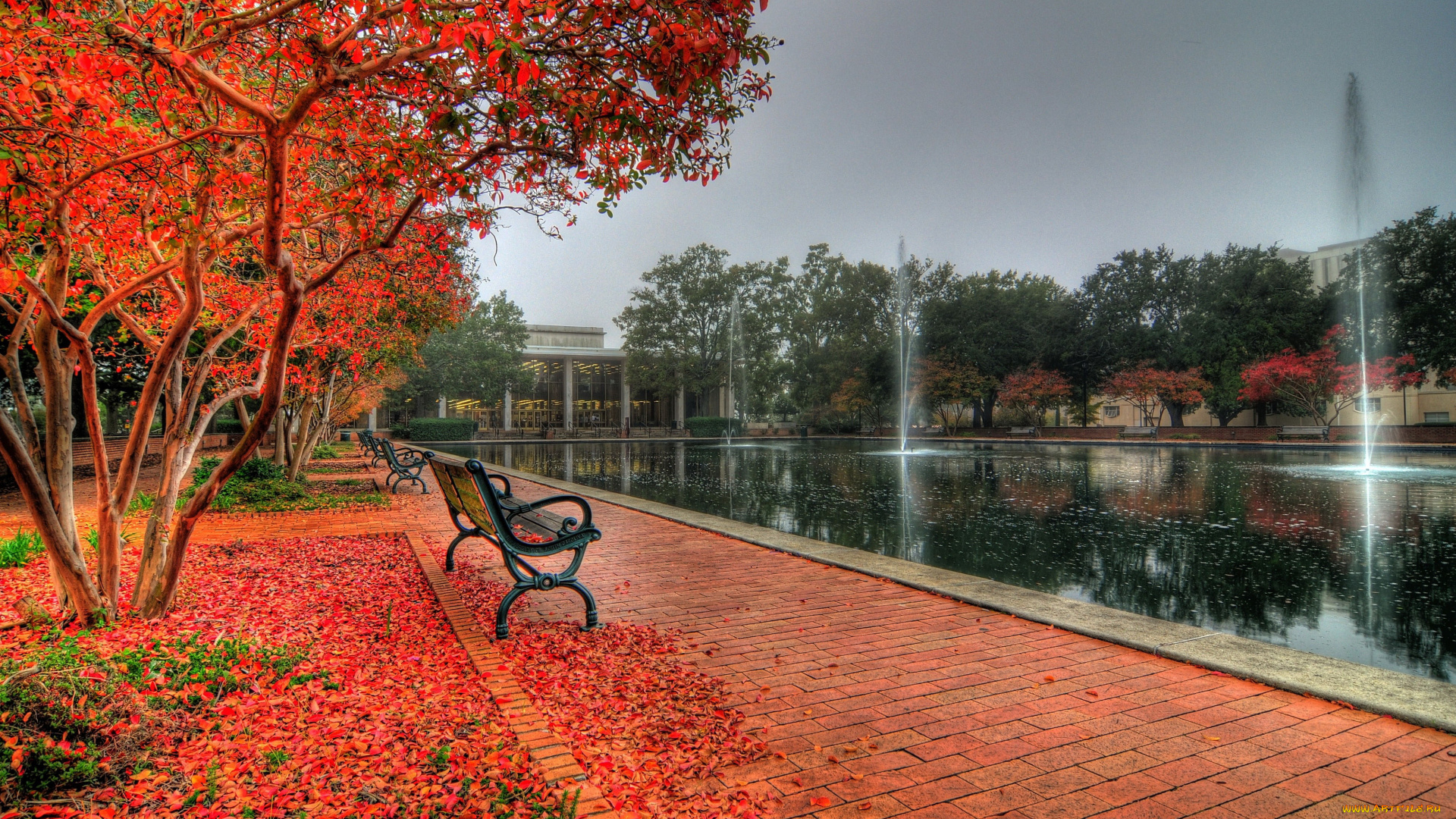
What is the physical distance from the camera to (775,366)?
47.6 m

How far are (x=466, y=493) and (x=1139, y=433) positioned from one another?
34030 mm

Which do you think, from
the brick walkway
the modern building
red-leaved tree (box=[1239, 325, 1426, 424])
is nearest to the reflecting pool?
the brick walkway

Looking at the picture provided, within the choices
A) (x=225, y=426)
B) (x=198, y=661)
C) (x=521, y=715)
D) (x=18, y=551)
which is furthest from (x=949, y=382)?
(x=198, y=661)

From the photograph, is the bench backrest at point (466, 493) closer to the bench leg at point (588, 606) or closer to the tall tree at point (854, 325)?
the bench leg at point (588, 606)

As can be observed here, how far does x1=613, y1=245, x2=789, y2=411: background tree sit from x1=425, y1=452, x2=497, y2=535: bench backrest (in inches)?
1590

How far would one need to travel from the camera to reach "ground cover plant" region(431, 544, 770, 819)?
2381 millimetres

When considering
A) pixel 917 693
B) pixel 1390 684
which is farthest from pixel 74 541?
pixel 1390 684

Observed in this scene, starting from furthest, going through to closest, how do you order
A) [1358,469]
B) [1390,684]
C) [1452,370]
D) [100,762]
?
[1452,370] → [1358,469] → [1390,684] → [100,762]

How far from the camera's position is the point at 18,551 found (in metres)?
5.32

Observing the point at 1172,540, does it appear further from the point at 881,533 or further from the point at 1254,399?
the point at 1254,399

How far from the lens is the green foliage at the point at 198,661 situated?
297 centimetres

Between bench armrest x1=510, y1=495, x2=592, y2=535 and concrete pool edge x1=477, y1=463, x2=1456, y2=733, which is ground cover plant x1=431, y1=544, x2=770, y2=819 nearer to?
bench armrest x1=510, y1=495, x2=592, y2=535

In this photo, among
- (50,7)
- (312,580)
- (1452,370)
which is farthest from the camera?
(1452,370)

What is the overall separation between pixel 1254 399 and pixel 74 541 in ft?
121
